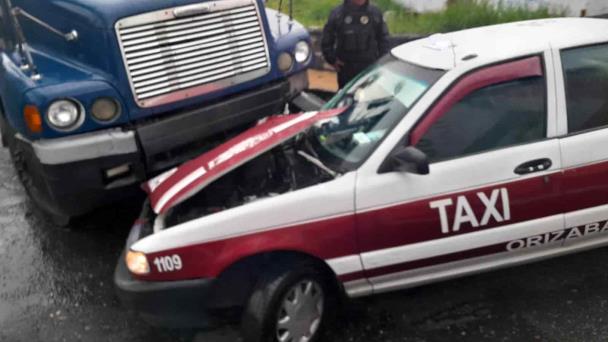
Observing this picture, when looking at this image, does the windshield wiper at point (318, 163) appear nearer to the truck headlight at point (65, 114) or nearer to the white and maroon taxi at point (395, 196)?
the white and maroon taxi at point (395, 196)

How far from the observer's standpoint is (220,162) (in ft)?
11.2

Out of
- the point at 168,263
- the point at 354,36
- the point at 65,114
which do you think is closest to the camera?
the point at 168,263

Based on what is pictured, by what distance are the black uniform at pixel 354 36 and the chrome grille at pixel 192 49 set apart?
130cm

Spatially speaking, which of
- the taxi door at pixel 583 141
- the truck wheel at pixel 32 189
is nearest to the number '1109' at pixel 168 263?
the truck wheel at pixel 32 189

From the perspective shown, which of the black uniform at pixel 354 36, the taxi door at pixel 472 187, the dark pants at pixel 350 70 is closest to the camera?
the taxi door at pixel 472 187

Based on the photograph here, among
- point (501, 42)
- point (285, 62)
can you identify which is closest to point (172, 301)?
point (501, 42)

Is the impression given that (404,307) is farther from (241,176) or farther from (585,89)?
(585,89)

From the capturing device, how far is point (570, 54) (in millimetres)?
3486

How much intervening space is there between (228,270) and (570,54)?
2280mm

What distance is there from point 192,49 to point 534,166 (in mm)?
2428

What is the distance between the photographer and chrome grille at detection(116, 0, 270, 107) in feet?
13.4

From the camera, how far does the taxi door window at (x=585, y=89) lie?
11.3ft

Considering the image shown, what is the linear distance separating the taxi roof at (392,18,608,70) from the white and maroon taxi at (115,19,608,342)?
0.02m

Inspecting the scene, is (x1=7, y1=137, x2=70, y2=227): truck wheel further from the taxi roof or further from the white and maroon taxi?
the taxi roof
